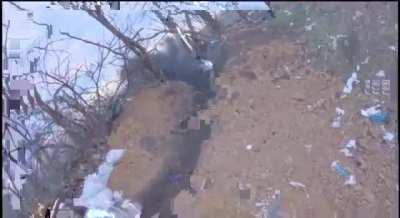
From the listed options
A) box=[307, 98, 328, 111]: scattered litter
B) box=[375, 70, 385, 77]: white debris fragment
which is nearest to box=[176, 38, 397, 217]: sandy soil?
box=[307, 98, 328, 111]: scattered litter

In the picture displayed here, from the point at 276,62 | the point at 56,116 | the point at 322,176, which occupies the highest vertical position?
the point at 276,62

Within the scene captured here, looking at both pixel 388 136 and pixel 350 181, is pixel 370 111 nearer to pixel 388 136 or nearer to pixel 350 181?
pixel 388 136

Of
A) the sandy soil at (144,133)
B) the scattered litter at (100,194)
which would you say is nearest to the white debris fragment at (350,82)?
the sandy soil at (144,133)

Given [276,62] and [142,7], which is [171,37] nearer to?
[142,7]

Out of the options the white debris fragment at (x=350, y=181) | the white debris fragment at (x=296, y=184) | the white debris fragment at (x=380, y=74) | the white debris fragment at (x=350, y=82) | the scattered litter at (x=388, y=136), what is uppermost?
the white debris fragment at (x=380, y=74)

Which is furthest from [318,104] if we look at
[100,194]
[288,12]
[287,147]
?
[100,194]

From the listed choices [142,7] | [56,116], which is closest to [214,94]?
[142,7]

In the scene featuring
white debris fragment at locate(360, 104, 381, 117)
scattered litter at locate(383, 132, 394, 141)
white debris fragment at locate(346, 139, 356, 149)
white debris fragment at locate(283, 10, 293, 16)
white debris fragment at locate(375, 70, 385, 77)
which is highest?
white debris fragment at locate(283, 10, 293, 16)

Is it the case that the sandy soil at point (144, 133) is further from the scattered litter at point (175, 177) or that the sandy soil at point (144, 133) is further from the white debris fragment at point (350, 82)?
the white debris fragment at point (350, 82)

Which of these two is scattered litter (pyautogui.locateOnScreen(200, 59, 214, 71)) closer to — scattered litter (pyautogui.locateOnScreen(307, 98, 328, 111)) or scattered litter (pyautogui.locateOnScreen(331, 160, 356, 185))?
scattered litter (pyautogui.locateOnScreen(307, 98, 328, 111))
